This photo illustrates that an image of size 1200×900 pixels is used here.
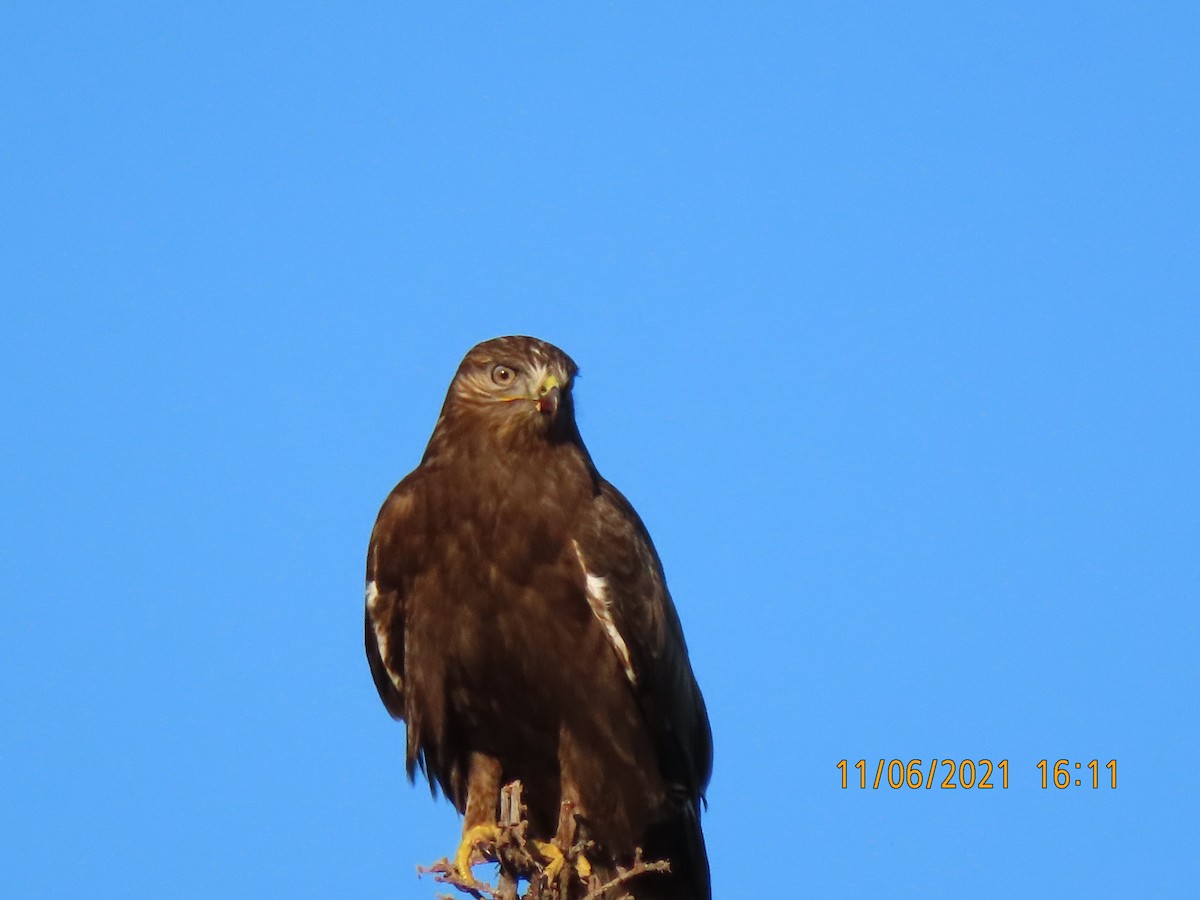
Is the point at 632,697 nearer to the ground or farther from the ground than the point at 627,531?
nearer to the ground

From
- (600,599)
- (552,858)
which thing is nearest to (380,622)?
(600,599)

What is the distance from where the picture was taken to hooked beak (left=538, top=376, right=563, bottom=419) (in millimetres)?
8148

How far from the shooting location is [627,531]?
8.30m

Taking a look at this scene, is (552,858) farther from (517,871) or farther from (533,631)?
(533,631)

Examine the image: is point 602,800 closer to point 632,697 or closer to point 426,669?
point 632,697

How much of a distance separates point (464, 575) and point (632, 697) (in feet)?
3.53

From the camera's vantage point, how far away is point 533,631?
799cm

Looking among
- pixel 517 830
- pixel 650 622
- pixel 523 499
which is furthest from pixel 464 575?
pixel 517 830

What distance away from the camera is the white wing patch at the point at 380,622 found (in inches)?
328

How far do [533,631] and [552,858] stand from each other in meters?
1.18

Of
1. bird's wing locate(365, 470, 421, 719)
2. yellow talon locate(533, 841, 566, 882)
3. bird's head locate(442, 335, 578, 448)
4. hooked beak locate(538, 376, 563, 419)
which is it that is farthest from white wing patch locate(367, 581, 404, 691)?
yellow talon locate(533, 841, 566, 882)

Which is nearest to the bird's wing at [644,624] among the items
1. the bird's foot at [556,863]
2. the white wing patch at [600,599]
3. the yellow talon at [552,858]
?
the white wing patch at [600,599]

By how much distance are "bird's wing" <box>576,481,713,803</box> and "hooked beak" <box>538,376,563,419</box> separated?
540 mm

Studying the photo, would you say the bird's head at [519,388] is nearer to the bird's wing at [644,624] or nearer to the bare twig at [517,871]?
the bird's wing at [644,624]
